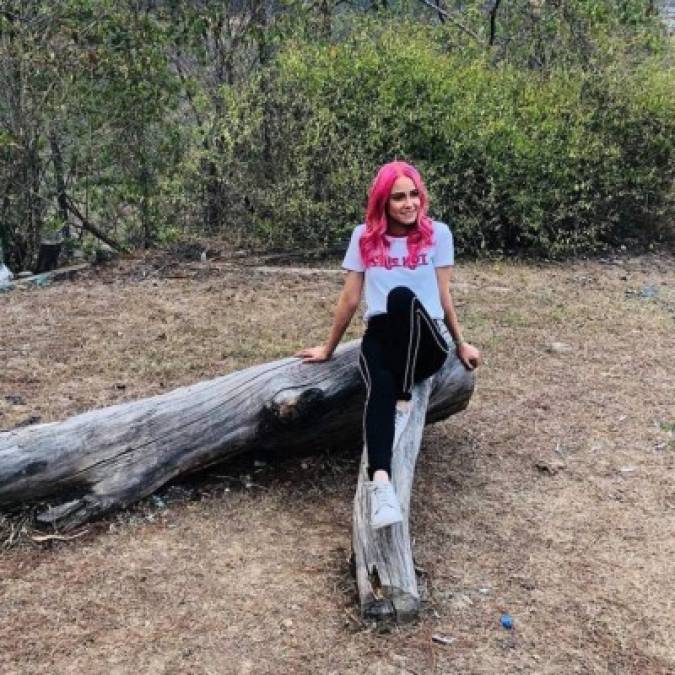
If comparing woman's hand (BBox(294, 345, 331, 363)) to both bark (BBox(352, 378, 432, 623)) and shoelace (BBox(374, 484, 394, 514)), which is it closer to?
bark (BBox(352, 378, 432, 623))

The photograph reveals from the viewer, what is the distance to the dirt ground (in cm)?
287

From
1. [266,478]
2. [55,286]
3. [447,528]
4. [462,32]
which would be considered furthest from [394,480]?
[462,32]

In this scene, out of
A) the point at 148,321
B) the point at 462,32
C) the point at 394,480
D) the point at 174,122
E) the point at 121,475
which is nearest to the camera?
the point at 394,480

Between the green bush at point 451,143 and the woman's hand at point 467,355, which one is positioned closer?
the woman's hand at point 467,355

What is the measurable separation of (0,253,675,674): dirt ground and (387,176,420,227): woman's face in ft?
4.04

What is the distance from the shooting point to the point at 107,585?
3189 mm

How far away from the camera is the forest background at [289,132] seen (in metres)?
8.02

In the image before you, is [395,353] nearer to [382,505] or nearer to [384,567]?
[382,505]

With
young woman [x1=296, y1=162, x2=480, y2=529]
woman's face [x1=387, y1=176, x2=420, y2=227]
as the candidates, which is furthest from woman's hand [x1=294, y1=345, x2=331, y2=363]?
woman's face [x1=387, y1=176, x2=420, y2=227]

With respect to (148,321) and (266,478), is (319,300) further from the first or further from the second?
(266,478)

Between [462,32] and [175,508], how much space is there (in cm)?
A: 769

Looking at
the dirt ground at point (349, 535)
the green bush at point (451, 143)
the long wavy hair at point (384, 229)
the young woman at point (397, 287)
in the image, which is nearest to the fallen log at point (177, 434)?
the dirt ground at point (349, 535)

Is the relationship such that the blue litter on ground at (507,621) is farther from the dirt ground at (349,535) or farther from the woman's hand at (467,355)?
the woman's hand at (467,355)

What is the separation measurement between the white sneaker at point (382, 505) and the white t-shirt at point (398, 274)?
2.53 feet
